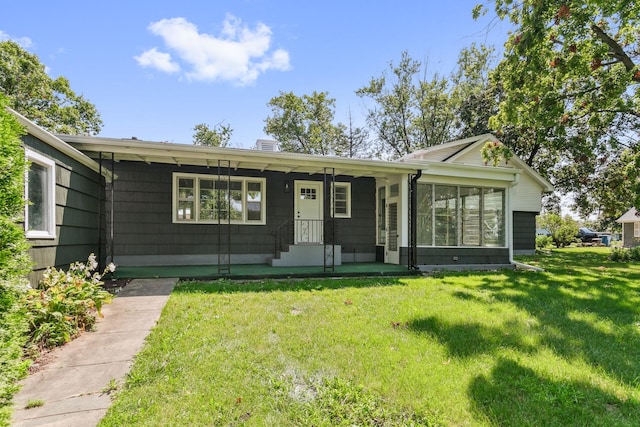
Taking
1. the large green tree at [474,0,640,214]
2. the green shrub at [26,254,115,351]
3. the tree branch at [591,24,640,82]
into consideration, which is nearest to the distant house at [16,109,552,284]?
the large green tree at [474,0,640,214]

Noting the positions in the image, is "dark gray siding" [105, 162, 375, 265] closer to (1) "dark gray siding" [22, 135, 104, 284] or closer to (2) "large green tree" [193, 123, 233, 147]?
(1) "dark gray siding" [22, 135, 104, 284]

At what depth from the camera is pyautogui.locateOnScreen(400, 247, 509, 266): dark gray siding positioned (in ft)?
30.2

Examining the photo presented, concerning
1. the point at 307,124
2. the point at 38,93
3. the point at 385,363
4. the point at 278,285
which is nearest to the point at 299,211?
the point at 278,285

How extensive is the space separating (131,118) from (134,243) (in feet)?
43.7

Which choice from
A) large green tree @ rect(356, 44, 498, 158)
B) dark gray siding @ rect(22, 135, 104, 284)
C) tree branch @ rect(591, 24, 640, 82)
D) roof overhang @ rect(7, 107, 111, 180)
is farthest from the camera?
large green tree @ rect(356, 44, 498, 158)

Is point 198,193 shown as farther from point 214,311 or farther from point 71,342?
point 71,342

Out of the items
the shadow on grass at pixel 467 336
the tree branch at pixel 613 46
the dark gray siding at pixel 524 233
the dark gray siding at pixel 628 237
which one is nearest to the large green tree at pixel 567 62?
the tree branch at pixel 613 46

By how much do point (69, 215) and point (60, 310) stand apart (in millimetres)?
2500

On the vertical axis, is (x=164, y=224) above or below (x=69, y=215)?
below

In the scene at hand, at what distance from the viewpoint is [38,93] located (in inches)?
711

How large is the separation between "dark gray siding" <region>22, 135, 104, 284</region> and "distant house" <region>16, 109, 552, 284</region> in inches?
19.8

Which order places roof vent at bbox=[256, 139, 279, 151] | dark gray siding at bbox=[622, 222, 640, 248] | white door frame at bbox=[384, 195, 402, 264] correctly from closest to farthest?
white door frame at bbox=[384, 195, 402, 264] → roof vent at bbox=[256, 139, 279, 151] → dark gray siding at bbox=[622, 222, 640, 248]

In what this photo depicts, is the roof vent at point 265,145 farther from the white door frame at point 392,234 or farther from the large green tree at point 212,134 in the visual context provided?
the large green tree at point 212,134

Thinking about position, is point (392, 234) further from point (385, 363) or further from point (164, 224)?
point (385, 363)
